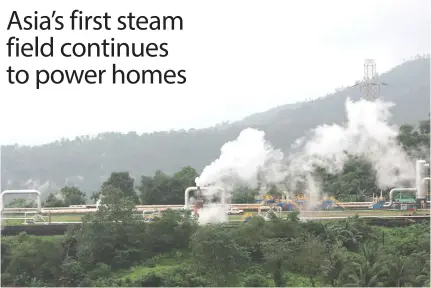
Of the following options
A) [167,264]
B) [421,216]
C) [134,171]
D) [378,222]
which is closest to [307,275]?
[167,264]

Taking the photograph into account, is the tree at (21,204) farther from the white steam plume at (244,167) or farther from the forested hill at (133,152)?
the forested hill at (133,152)

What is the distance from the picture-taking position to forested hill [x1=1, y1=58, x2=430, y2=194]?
43500 mm

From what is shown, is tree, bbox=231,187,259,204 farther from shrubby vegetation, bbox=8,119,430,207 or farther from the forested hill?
the forested hill

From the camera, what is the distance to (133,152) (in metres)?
47.9

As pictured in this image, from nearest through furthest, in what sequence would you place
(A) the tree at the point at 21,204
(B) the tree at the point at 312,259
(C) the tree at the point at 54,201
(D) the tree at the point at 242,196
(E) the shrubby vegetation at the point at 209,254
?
(E) the shrubby vegetation at the point at 209,254, (B) the tree at the point at 312,259, (D) the tree at the point at 242,196, (A) the tree at the point at 21,204, (C) the tree at the point at 54,201

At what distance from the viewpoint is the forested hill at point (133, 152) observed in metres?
43.5

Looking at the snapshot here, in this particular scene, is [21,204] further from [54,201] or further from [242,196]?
[242,196]

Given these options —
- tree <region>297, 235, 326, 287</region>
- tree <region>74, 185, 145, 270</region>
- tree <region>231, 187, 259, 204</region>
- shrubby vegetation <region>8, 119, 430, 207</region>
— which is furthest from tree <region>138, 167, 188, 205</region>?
tree <region>297, 235, 326, 287</region>

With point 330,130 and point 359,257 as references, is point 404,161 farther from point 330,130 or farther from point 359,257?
point 359,257

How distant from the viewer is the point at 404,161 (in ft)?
78.9

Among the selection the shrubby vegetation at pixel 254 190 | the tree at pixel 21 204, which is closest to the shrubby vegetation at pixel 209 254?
the shrubby vegetation at pixel 254 190

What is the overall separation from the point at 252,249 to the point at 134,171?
3192 centimetres

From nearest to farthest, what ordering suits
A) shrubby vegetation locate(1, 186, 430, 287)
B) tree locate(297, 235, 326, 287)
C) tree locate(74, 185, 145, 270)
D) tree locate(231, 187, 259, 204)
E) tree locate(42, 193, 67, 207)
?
shrubby vegetation locate(1, 186, 430, 287) → tree locate(297, 235, 326, 287) → tree locate(74, 185, 145, 270) → tree locate(231, 187, 259, 204) → tree locate(42, 193, 67, 207)

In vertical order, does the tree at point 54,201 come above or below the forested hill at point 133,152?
below
